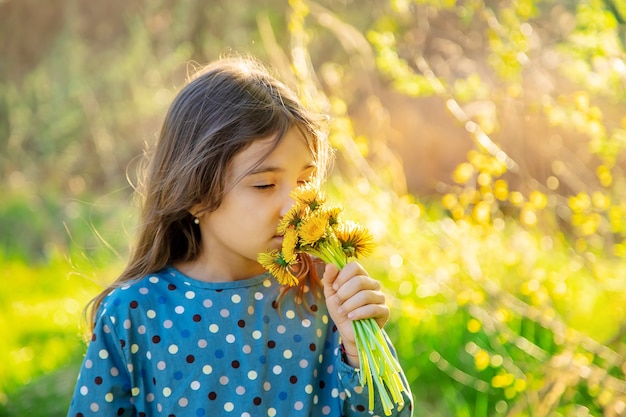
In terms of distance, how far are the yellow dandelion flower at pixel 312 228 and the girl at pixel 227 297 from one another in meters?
0.11

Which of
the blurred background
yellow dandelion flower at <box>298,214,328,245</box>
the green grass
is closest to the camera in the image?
yellow dandelion flower at <box>298,214,328,245</box>

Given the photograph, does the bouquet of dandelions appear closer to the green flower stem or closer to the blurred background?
the green flower stem

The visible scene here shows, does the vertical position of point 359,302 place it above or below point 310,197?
below

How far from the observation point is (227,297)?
1.80m

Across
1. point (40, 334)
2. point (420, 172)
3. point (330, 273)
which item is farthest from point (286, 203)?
point (420, 172)

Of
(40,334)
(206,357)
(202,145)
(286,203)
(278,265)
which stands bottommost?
(40,334)

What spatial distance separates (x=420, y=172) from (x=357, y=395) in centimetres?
466

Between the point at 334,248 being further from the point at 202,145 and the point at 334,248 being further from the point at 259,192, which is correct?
the point at 202,145

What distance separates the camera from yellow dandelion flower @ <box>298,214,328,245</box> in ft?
5.05

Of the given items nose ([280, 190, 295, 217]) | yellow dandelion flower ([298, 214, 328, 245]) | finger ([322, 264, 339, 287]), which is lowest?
finger ([322, 264, 339, 287])

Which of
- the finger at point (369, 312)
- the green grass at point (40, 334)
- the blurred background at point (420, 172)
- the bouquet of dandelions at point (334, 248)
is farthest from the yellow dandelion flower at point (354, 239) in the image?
the green grass at point (40, 334)

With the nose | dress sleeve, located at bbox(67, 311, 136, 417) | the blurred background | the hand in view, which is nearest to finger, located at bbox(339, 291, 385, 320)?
the hand

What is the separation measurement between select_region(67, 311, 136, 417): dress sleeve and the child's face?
0.33 m

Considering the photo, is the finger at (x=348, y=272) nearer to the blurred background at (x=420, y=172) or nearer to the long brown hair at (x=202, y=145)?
the long brown hair at (x=202, y=145)
